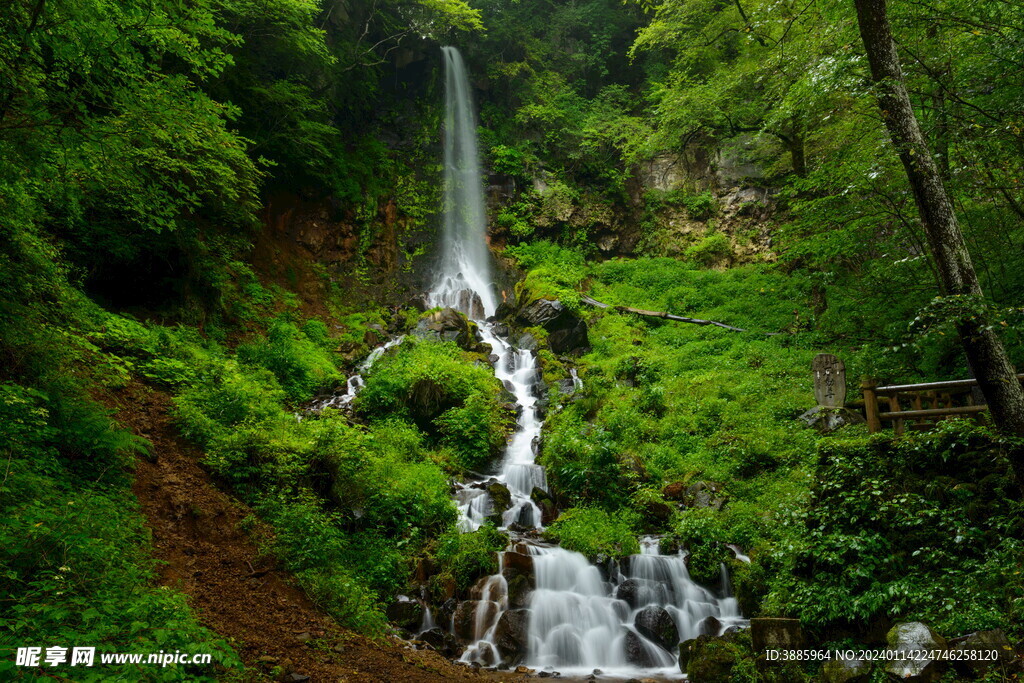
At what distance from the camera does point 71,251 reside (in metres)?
9.90

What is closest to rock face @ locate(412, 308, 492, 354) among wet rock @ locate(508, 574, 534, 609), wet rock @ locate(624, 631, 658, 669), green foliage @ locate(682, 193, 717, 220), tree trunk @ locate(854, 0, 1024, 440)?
wet rock @ locate(508, 574, 534, 609)

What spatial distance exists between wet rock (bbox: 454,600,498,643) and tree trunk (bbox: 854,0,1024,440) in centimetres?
630

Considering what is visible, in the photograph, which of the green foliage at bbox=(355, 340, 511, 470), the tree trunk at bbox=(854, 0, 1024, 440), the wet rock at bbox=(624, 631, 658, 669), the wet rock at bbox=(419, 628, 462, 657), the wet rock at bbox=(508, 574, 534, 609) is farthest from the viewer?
the green foliage at bbox=(355, 340, 511, 470)

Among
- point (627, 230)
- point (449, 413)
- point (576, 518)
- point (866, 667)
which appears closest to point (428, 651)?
point (576, 518)

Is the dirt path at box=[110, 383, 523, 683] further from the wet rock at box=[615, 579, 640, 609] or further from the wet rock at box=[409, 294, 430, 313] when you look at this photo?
the wet rock at box=[409, 294, 430, 313]

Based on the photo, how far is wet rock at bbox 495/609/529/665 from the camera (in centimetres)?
703

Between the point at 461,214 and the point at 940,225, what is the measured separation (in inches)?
794

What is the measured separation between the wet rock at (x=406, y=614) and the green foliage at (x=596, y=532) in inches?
103

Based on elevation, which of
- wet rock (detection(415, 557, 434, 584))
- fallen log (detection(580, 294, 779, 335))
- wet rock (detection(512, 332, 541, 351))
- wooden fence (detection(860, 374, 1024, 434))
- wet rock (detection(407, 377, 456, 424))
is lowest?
wet rock (detection(415, 557, 434, 584))

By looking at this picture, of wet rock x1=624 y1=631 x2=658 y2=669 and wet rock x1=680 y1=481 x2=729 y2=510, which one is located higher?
wet rock x1=680 y1=481 x2=729 y2=510

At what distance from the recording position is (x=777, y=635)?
5555 mm

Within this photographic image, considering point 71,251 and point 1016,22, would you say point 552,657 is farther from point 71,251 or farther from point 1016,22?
point 71,251

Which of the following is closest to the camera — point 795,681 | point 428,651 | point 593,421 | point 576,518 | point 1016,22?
point 795,681

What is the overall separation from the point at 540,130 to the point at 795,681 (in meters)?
25.7
